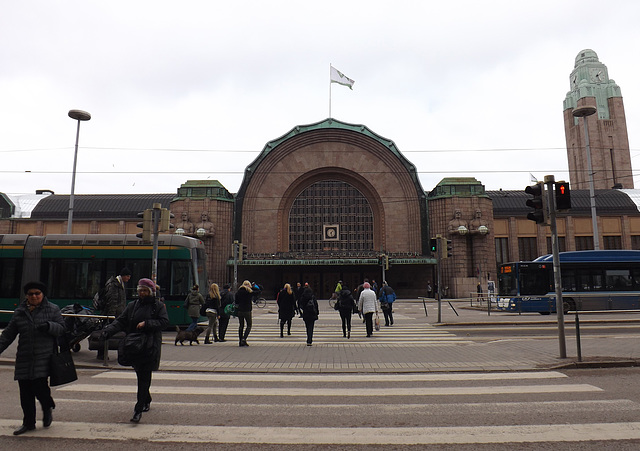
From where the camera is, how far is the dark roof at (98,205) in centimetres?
4797

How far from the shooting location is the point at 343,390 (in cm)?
694

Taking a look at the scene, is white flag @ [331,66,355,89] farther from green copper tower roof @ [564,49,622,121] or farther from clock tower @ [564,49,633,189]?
green copper tower roof @ [564,49,622,121]

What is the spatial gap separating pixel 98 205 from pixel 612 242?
5672 cm

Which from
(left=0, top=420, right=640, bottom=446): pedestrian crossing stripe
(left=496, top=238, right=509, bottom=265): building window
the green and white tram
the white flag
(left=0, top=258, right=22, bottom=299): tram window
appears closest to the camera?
(left=0, top=420, right=640, bottom=446): pedestrian crossing stripe

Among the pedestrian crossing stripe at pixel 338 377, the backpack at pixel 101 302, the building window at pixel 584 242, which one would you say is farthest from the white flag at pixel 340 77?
the pedestrian crossing stripe at pixel 338 377

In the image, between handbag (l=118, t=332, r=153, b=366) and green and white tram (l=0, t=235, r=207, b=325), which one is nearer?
handbag (l=118, t=332, r=153, b=366)

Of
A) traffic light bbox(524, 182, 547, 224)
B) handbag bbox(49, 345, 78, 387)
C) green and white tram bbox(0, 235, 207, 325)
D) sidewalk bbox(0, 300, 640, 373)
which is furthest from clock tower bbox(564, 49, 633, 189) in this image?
handbag bbox(49, 345, 78, 387)

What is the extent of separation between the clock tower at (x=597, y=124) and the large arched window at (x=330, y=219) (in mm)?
47386

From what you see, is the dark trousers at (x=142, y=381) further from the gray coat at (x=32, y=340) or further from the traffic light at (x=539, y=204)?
the traffic light at (x=539, y=204)

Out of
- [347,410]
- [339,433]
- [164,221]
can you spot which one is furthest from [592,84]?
[339,433]

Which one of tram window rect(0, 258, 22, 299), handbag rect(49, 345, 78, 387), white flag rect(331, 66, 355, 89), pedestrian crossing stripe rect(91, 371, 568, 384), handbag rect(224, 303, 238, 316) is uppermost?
white flag rect(331, 66, 355, 89)

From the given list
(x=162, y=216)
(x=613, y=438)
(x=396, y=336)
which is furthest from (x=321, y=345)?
(x=613, y=438)

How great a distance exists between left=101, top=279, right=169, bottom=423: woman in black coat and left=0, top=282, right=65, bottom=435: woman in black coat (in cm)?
67

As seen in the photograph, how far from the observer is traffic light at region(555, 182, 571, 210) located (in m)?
9.90
